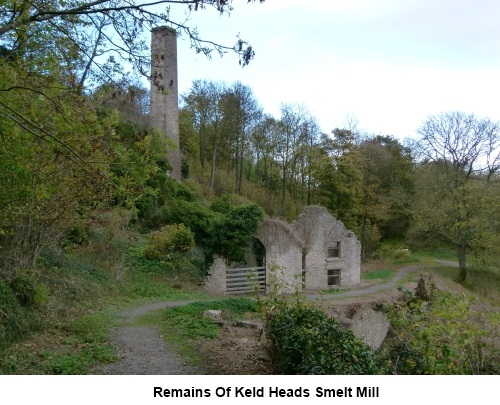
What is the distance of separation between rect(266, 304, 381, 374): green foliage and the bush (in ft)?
41.6

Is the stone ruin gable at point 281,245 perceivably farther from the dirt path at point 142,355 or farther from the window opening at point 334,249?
the dirt path at point 142,355

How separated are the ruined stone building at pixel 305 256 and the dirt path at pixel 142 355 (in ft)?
34.2

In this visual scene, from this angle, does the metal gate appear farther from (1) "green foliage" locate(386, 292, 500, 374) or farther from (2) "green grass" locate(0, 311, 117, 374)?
(1) "green foliage" locate(386, 292, 500, 374)

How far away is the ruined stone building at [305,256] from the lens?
846 inches

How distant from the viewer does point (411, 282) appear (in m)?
27.3

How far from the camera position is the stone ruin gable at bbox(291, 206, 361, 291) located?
25156 millimetres

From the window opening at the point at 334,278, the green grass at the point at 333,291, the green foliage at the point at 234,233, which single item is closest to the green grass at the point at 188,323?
the green foliage at the point at 234,233

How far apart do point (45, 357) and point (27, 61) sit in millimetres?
4860

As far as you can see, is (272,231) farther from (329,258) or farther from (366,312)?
(366,312)

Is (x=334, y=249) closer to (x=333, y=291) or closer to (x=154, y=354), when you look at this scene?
(x=333, y=291)

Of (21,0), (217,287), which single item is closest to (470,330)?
(21,0)

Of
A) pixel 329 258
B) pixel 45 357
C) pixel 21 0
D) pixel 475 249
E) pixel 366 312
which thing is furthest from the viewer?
pixel 475 249

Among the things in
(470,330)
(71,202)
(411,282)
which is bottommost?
(411,282)

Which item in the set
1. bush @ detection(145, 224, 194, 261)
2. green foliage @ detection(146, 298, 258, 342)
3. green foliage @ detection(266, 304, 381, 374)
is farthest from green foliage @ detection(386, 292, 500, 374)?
bush @ detection(145, 224, 194, 261)
